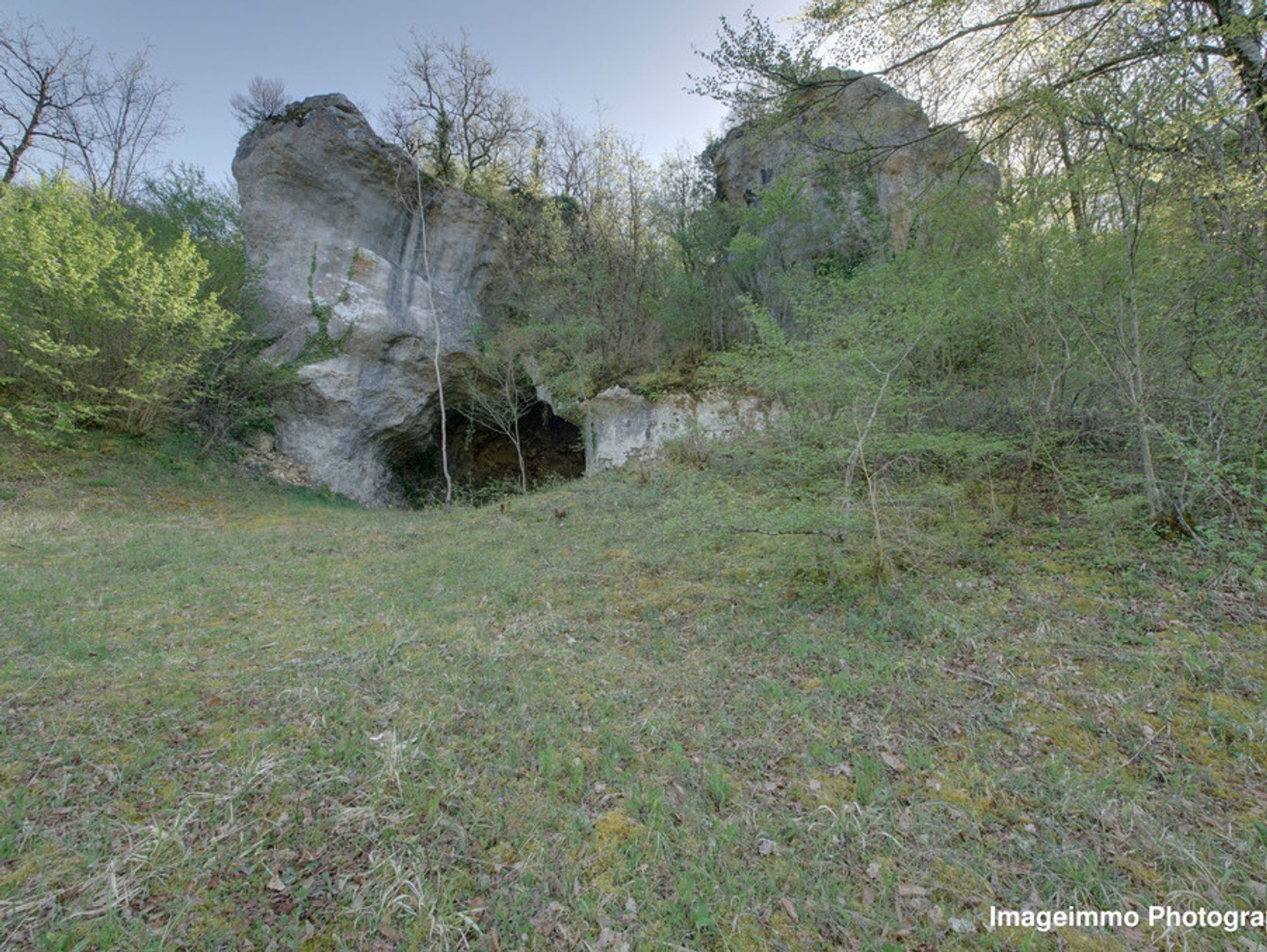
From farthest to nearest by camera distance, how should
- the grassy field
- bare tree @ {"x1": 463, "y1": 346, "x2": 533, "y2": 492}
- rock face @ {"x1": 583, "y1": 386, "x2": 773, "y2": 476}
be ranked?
bare tree @ {"x1": 463, "y1": 346, "x2": 533, "y2": 492}
rock face @ {"x1": 583, "y1": 386, "x2": 773, "y2": 476}
the grassy field

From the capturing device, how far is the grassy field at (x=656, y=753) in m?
1.90

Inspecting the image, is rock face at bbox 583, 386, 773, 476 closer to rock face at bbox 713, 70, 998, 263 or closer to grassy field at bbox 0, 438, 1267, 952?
rock face at bbox 713, 70, 998, 263

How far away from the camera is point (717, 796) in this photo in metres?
2.50

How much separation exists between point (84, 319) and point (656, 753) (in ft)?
44.1

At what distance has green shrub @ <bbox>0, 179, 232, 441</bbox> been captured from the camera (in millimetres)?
9125

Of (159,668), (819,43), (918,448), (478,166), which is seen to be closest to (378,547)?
(159,668)

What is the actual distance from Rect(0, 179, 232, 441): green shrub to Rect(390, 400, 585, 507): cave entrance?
22.9 ft

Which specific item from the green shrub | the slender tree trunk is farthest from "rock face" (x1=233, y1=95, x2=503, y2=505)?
the green shrub

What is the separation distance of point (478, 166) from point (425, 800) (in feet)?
74.5

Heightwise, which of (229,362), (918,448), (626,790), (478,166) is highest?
(478,166)

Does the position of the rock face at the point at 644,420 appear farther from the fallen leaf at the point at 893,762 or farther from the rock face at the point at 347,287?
the fallen leaf at the point at 893,762

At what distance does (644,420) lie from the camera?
14.8 metres

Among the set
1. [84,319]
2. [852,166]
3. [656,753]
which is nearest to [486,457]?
[84,319]

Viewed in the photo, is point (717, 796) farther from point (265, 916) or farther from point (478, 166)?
point (478, 166)
